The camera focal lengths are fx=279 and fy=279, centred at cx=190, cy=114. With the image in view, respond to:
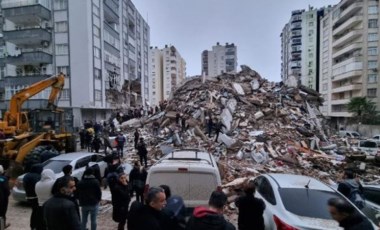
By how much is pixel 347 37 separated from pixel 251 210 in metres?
55.8

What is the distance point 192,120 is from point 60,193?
56.0ft

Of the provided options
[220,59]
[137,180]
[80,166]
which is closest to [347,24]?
[80,166]

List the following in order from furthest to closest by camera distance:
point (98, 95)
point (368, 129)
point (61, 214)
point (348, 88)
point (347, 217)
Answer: point (348, 88) < point (368, 129) < point (98, 95) < point (61, 214) < point (347, 217)

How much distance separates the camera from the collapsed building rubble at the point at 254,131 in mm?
14008

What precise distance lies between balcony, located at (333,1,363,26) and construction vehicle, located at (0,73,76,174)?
172ft

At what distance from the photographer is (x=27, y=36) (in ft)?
98.9

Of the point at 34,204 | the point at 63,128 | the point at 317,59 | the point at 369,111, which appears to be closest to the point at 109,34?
the point at 63,128

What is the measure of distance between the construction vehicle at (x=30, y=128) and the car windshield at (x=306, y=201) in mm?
10516

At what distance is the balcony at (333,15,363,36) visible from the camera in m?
48.6

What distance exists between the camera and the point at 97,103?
33375mm

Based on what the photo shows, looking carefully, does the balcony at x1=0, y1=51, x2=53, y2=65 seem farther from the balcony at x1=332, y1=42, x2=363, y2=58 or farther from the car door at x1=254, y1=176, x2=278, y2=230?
the balcony at x1=332, y1=42, x2=363, y2=58

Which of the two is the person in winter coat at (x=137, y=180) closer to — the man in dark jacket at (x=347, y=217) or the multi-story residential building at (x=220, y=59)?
the man in dark jacket at (x=347, y=217)

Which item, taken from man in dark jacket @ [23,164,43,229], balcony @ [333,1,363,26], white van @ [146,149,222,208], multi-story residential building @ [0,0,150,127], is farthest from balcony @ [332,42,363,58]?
man in dark jacket @ [23,164,43,229]

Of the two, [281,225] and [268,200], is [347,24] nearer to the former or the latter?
[268,200]
